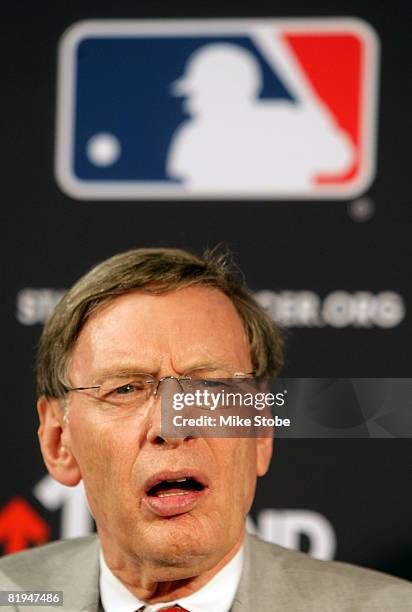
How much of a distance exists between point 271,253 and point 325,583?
2.56 feet

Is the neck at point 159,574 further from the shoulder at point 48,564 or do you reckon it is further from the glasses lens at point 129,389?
the glasses lens at point 129,389

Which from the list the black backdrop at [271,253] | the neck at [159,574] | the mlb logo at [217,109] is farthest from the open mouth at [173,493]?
the mlb logo at [217,109]

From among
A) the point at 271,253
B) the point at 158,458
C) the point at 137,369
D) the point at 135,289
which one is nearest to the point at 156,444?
the point at 158,458

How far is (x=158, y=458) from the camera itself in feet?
4.38

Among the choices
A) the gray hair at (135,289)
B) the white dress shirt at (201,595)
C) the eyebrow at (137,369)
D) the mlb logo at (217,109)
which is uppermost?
the mlb logo at (217,109)

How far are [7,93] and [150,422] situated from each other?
1.08 m

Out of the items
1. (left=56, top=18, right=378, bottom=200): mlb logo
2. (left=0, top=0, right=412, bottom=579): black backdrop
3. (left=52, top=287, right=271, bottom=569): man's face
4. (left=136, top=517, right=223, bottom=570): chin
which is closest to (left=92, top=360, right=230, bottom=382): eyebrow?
(left=52, top=287, right=271, bottom=569): man's face

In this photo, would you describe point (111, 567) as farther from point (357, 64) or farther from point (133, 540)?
point (357, 64)

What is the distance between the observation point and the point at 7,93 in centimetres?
218

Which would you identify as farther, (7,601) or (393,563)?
(393,563)

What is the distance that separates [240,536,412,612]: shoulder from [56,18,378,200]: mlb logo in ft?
2.68

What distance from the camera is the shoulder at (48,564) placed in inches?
62.7

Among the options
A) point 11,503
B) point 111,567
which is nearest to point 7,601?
Answer: point 111,567

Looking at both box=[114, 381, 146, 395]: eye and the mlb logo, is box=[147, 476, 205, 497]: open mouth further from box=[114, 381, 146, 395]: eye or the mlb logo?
the mlb logo
